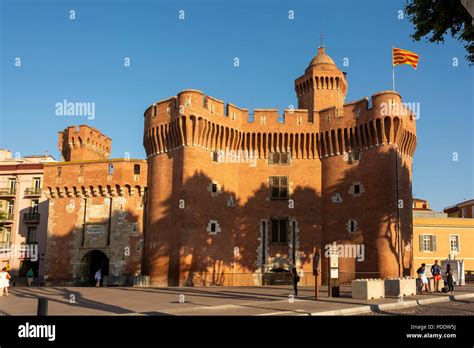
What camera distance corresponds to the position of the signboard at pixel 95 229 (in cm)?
4084

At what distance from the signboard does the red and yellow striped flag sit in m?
26.6

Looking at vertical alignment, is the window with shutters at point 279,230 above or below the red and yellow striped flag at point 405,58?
below

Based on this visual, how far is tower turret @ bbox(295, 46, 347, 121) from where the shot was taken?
44.2 meters

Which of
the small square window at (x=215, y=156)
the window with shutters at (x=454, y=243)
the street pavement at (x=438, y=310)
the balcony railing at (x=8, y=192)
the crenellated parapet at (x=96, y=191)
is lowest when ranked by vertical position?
the street pavement at (x=438, y=310)

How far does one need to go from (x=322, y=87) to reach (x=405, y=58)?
39.7 ft

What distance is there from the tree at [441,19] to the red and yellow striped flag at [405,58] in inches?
606

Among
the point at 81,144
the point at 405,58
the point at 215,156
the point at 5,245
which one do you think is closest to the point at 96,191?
the point at 81,144

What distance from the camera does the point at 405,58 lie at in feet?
108

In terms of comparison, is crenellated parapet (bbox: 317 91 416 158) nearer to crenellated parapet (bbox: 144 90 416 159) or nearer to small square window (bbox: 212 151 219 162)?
crenellated parapet (bbox: 144 90 416 159)

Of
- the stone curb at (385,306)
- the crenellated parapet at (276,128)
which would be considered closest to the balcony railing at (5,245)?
the crenellated parapet at (276,128)

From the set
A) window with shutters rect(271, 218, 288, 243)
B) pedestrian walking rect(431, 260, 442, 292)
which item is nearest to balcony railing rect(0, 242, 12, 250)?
window with shutters rect(271, 218, 288, 243)

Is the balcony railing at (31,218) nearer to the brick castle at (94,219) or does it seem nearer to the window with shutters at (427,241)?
the brick castle at (94,219)
